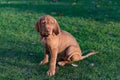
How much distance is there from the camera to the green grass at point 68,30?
6152 millimetres

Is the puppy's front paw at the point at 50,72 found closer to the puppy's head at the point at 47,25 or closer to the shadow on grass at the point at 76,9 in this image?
the puppy's head at the point at 47,25

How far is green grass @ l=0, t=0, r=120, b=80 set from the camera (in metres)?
6.15

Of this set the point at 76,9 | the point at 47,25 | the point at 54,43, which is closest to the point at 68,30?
the point at 76,9

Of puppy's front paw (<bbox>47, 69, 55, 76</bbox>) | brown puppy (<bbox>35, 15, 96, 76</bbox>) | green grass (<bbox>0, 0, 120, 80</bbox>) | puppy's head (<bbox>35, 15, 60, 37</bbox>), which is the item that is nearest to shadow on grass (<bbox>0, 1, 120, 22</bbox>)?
green grass (<bbox>0, 0, 120, 80</bbox>)

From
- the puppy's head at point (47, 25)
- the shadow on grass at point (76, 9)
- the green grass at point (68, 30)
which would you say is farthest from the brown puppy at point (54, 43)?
the shadow on grass at point (76, 9)

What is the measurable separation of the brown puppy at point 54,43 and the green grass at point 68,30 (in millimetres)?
165

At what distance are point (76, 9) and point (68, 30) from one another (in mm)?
2308

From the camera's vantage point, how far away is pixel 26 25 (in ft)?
30.0

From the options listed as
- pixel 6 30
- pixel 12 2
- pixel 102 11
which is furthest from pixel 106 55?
pixel 12 2

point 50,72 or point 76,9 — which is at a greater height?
point 76,9

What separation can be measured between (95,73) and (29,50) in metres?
1.74

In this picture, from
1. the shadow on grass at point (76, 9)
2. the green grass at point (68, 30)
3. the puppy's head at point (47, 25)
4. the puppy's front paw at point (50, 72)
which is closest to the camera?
the puppy's head at point (47, 25)

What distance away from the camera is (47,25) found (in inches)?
221

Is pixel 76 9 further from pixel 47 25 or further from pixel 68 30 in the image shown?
pixel 47 25
